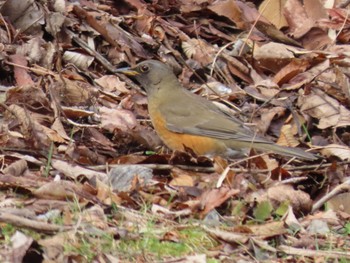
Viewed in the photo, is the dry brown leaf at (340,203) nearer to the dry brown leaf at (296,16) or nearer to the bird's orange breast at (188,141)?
the bird's orange breast at (188,141)

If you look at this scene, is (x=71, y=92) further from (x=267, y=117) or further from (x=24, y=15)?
(x=267, y=117)

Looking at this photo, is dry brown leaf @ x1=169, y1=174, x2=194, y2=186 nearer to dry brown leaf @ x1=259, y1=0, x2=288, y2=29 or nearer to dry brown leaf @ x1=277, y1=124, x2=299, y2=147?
dry brown leaf @ x1=277, y1=124, x2=299, y2=147

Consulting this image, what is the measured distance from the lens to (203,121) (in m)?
7.59

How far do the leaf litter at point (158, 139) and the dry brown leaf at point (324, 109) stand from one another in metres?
0.01

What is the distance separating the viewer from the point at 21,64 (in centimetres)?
778

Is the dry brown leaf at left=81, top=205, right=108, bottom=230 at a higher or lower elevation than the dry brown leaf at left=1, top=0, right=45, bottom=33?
higher

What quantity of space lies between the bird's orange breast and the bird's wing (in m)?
0.03

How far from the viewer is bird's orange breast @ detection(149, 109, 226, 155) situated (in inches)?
292

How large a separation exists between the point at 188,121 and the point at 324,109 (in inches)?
48.1

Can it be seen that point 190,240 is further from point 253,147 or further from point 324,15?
point 324,15

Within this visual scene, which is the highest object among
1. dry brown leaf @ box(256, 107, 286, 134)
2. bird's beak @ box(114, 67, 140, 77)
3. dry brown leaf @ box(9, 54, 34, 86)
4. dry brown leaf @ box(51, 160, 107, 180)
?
dry brown leaf @ box(51, 160, 107, 180)

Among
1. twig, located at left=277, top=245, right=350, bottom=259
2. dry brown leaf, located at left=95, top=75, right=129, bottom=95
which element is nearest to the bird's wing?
dry brown leaf, located at left=95, top=75, right=129, bottom=95

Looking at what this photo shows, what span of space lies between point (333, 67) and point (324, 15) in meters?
1.18

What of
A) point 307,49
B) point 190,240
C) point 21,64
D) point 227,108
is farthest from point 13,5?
point 190,240
